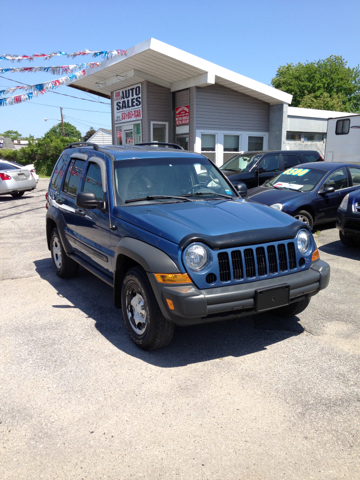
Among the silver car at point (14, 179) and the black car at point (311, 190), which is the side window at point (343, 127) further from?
the silver car at point (14, 179)

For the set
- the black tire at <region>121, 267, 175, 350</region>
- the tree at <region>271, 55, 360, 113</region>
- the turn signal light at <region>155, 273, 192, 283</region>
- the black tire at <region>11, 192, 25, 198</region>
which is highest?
the tree at <region>271, 55, 360, 113</region>

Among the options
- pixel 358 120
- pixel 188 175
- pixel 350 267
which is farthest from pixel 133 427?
pixel 358 120

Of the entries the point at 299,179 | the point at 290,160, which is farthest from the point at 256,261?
the point at 290,160

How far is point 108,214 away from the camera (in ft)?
14.3

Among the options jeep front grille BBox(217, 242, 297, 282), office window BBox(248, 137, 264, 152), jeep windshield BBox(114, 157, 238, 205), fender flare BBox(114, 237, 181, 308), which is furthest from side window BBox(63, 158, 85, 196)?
office window BBox(248, 137, 264, 152)

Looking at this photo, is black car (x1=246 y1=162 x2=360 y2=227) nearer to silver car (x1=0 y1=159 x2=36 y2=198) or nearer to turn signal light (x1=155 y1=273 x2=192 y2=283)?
turn signal light (x1=155 y1=273 x2=192 y2=283)

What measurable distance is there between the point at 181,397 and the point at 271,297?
3.64 ft

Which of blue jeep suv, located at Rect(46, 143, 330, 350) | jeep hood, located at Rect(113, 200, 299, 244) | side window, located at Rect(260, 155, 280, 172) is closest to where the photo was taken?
A: blue jeep suv, located at Rect(46, 143, 330, 350)

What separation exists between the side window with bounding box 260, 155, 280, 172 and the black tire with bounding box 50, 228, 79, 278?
7.37 meters

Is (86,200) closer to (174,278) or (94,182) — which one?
(94,182)

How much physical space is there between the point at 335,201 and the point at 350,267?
270cm

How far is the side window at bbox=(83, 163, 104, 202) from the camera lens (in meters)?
4.68

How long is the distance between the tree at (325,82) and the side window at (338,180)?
5328 centimetres

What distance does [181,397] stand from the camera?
10.4ft
